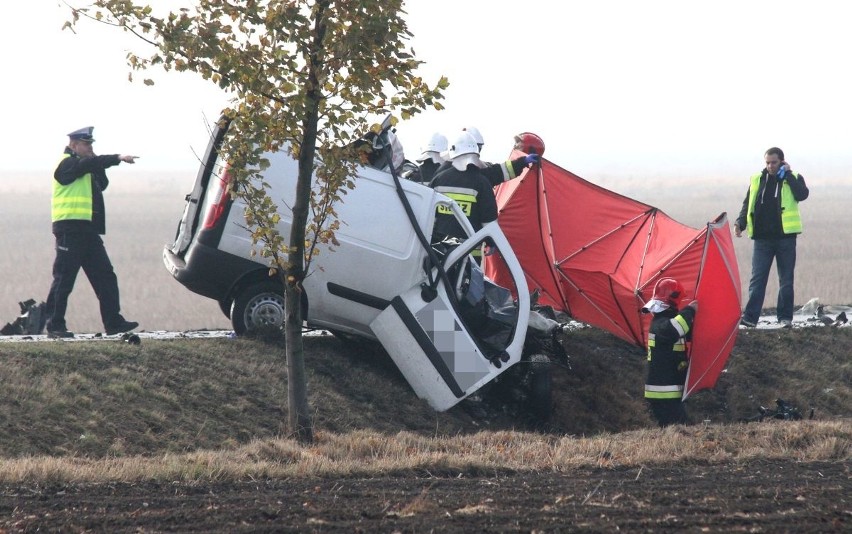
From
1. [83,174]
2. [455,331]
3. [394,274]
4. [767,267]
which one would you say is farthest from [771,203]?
[83,174]

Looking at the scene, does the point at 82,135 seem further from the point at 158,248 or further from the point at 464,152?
the point at 158,248

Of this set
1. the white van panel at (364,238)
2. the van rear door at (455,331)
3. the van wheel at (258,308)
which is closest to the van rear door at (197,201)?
the white van panel at (364,238)

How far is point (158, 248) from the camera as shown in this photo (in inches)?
1563

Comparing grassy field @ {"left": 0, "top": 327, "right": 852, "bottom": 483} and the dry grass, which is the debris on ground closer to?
grassy field @ {"left": 0, "top": 327, "right": 852, "bottom": 483}

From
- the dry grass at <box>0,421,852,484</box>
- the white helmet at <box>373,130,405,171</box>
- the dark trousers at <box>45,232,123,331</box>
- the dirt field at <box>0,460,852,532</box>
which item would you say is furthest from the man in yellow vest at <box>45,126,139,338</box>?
the dirt field at <box>0,460,852,532</box>

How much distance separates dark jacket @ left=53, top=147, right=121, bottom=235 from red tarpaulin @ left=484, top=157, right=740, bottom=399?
4.31 meters

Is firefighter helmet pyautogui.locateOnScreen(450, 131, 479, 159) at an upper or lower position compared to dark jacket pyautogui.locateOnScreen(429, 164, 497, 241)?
upper

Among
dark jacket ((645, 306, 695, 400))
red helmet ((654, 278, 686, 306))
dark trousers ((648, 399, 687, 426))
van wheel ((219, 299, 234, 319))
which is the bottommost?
dark trousers ((648, 399, 687, 426))

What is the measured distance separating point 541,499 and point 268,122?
11.3 feet

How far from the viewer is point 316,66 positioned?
9148 mm

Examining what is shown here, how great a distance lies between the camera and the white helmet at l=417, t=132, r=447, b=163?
14648 mm

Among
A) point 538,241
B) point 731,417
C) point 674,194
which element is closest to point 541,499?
point 731,417

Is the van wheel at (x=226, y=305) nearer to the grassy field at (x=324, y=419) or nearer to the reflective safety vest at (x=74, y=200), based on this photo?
the grassy field at (x=324, y=419)

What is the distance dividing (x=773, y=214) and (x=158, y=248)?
27.3 m
